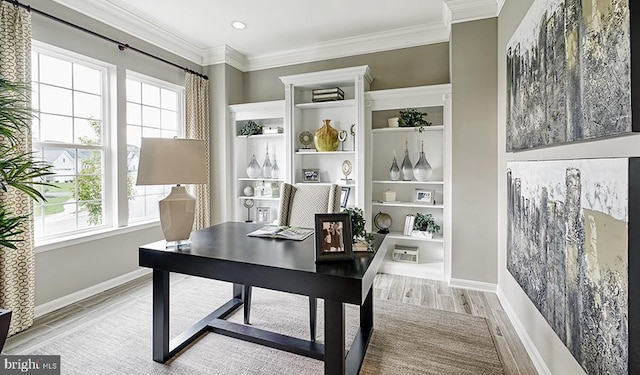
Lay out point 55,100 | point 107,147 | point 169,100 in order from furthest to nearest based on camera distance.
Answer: point 169,100, point 107,147, point 55,100

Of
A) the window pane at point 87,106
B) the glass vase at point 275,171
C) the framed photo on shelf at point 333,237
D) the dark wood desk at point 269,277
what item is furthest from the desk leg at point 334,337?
Answer: the window pane at point 87,106

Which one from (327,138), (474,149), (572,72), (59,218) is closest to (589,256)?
(572,72)

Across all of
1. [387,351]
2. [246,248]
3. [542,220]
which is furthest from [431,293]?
[246,248]

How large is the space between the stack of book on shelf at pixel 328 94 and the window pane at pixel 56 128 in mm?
2518

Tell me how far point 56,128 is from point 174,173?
6.05ft

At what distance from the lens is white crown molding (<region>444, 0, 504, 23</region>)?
2.88 meters

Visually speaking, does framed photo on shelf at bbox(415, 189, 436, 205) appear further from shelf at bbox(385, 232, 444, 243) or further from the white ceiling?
the white ceiling

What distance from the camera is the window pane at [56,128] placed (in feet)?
8.65

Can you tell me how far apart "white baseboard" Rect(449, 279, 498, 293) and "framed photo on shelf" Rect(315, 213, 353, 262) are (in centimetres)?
210

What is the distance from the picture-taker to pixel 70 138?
9.38 ft

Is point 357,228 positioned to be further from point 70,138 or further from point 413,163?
point 70,138

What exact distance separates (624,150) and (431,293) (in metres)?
2.22

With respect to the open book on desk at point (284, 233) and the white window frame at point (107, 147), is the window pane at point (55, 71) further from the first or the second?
the open book on desk at point (284, 233)

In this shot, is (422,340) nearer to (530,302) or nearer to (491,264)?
(530,302)
